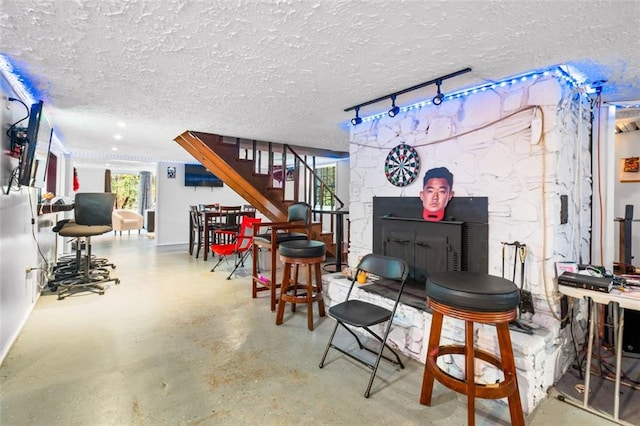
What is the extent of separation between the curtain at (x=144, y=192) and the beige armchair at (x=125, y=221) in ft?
4.68

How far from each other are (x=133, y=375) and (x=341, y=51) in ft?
8.34

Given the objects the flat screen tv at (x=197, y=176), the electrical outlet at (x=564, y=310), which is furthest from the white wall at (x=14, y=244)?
the flat screen tv at (x=197, y=176)

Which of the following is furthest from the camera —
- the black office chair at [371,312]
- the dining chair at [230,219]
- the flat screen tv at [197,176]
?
the flat screen tv at [197,176]

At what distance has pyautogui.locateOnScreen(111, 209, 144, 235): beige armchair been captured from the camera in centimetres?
887

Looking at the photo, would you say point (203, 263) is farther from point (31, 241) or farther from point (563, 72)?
point (563, 72)

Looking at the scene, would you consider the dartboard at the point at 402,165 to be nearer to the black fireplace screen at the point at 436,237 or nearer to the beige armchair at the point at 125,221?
the black fireplace screen at the point at 436,237

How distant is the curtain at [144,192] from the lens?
10703 mm

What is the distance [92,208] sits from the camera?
13.3 feet

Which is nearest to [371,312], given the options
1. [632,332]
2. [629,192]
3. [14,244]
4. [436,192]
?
[436,192]

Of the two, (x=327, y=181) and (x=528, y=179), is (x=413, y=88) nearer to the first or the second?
(x=528, y=179)

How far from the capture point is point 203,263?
18.3 feet

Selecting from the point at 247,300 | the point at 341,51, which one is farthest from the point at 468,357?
the point at 247,300

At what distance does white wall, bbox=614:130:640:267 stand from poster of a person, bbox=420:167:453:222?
2.41 meters

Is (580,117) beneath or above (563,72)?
beneath
